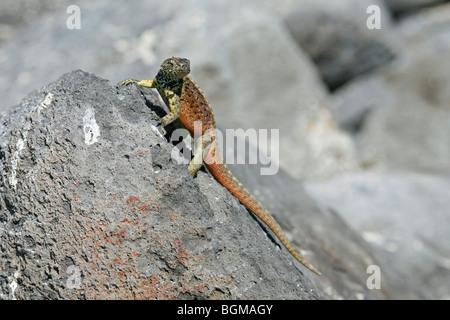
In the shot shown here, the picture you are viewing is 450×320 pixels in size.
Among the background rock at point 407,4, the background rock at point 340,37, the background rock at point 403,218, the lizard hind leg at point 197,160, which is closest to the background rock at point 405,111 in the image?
the background rock at point 340,37

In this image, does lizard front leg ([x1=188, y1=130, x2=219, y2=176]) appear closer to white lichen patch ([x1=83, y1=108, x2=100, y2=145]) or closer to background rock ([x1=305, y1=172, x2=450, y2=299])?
white lichen patch ([x1=83, y1=108, x2=100, y2=145])

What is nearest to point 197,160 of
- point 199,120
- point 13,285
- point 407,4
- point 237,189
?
point 237,189

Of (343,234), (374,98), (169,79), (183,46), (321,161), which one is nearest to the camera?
(169,79)

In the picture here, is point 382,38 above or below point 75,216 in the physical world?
above

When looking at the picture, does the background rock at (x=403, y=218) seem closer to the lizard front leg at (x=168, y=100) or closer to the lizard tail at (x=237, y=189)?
the lizard tail at (x=237, y=189)

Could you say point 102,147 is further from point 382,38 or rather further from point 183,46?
point 382,38

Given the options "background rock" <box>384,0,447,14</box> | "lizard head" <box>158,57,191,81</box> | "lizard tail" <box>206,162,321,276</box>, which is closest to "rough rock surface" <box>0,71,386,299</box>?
"lizard tail" <box>206,162,321,276</box>

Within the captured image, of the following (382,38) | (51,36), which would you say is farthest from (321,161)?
(51,36)
